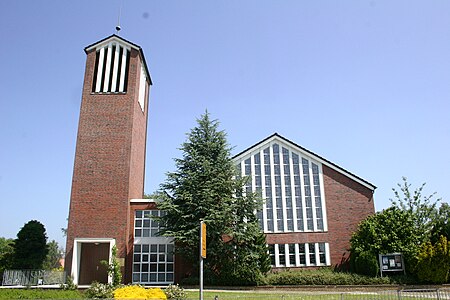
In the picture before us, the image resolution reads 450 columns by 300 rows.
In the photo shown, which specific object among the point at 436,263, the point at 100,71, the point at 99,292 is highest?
the point at 100,71

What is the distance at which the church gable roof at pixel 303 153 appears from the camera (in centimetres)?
3253

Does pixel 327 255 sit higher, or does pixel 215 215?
pixel 215 215

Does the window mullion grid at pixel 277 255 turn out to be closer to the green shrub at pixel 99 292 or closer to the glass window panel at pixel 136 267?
the glass window panel at pixel 136 267

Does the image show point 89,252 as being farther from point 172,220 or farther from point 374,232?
point 374,232

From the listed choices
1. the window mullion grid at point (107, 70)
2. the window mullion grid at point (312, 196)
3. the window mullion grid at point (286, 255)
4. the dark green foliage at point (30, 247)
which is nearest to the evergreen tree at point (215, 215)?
the window mullion grid at point (286, 255)

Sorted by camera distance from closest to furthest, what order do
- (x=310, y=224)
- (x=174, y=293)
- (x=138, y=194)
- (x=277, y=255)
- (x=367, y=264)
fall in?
(x=174, y=293) < (x=367, y=264) < (x=277, y=255) < (x=310, y=224) < (x=138, y=194)

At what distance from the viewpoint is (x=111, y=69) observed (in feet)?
110

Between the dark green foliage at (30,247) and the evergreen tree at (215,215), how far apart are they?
12047mm

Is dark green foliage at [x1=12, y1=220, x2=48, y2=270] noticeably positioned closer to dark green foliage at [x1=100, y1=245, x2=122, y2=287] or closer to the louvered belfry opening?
dark green foliage at [x1=100, y1=245, x2=122, y2=287]

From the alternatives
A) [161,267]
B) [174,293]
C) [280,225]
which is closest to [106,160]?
[161,267]

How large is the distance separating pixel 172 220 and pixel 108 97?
11.3 metres

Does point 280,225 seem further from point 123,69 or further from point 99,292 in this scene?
point 123,69

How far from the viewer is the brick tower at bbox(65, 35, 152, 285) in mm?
29234

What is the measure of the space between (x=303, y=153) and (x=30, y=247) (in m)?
23.4
